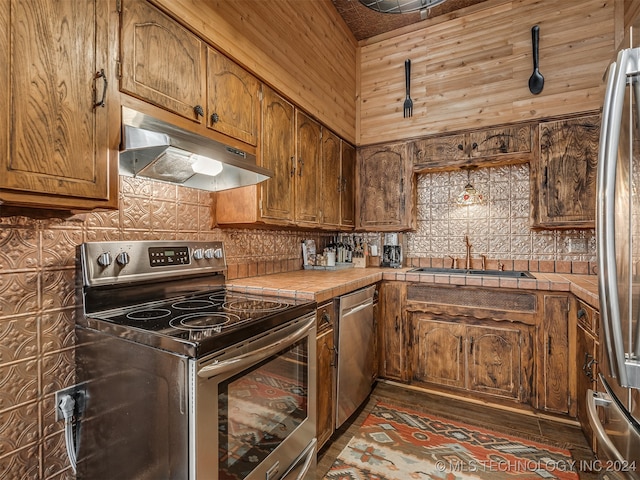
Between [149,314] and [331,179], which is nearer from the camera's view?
[149,314]

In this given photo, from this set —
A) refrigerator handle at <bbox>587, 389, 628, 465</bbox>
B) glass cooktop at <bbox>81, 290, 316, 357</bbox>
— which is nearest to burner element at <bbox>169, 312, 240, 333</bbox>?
glass cooktop at <bbox>81, 290, 316, 357</bbox>

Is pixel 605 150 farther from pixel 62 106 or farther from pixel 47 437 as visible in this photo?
pixel 47 437

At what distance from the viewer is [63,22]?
1.01 metres

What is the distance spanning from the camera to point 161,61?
1358 mm

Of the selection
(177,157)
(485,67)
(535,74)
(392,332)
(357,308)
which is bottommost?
(392,332)

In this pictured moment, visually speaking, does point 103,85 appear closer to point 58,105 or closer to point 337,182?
point 58,105

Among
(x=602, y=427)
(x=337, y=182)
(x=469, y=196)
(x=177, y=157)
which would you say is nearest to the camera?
(x=602, y=427)

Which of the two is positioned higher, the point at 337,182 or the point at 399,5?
the point at 399,5

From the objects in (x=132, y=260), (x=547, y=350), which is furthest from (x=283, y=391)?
(x=547, y=350)

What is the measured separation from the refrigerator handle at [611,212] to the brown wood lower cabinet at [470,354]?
1.61 metres

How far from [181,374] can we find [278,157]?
4.84ft

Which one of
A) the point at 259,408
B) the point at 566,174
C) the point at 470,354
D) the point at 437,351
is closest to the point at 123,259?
the point at 259,408

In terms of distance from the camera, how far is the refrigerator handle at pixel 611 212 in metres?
0.86

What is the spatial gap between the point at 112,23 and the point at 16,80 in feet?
1.43
